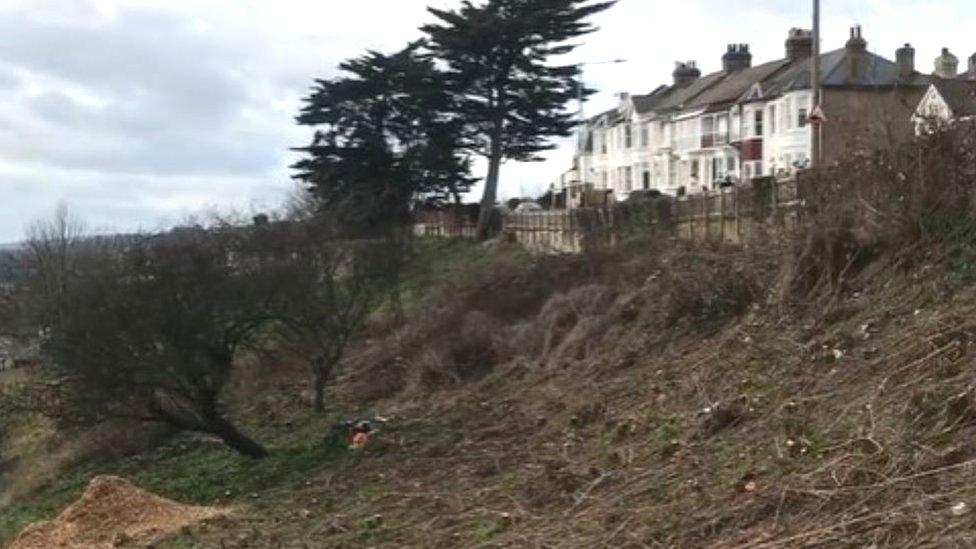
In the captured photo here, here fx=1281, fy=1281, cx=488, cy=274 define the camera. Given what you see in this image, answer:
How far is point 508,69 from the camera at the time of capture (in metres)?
50.5

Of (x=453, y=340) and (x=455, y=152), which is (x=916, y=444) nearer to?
A: (x=453, y=340)

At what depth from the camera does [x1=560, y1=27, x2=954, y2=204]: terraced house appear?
53.0 m

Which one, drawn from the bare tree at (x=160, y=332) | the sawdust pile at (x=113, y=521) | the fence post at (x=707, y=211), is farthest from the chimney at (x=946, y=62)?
the sawdust pile at (x=113, y=521)

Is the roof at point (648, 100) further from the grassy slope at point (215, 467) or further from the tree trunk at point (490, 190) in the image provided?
the grassy slope at point (215, 467)

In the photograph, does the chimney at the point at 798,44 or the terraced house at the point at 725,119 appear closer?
the terraced house at the point at 725,119

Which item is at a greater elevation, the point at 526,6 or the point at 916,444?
the point at 526,6

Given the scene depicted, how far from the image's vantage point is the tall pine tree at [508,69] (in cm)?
4941

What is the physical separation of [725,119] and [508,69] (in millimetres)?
17375

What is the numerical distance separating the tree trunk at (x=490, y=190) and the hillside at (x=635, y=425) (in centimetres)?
1923

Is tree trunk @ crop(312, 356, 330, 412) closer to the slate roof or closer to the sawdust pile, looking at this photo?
A: the sawdust pile

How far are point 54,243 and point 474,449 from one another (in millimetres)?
41316

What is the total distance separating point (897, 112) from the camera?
18.9 metres

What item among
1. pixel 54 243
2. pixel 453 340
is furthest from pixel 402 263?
pixel 54 243

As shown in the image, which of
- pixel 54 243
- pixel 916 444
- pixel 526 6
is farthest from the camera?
pixel 54 243
